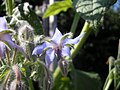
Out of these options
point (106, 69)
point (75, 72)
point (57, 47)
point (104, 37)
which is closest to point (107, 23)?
point (104, 37)

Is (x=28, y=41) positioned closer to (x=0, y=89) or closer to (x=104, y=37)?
(x=0, y=89)

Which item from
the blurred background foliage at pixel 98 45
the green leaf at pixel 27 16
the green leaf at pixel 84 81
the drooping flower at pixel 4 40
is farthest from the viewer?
the blurred background foliage at pixel 98 45

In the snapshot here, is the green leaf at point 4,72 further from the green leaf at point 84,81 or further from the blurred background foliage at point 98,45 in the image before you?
the blurred background foliage at point 98,45

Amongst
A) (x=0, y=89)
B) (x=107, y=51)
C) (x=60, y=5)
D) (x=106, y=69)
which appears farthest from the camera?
(x=107, y=51)

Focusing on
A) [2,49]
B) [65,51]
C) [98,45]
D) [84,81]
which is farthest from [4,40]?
[98,45]

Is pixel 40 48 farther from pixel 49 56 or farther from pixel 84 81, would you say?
pixel 84 81

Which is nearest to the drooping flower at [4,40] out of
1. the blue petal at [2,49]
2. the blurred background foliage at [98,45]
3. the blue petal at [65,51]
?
the blue petal at [2,49]
